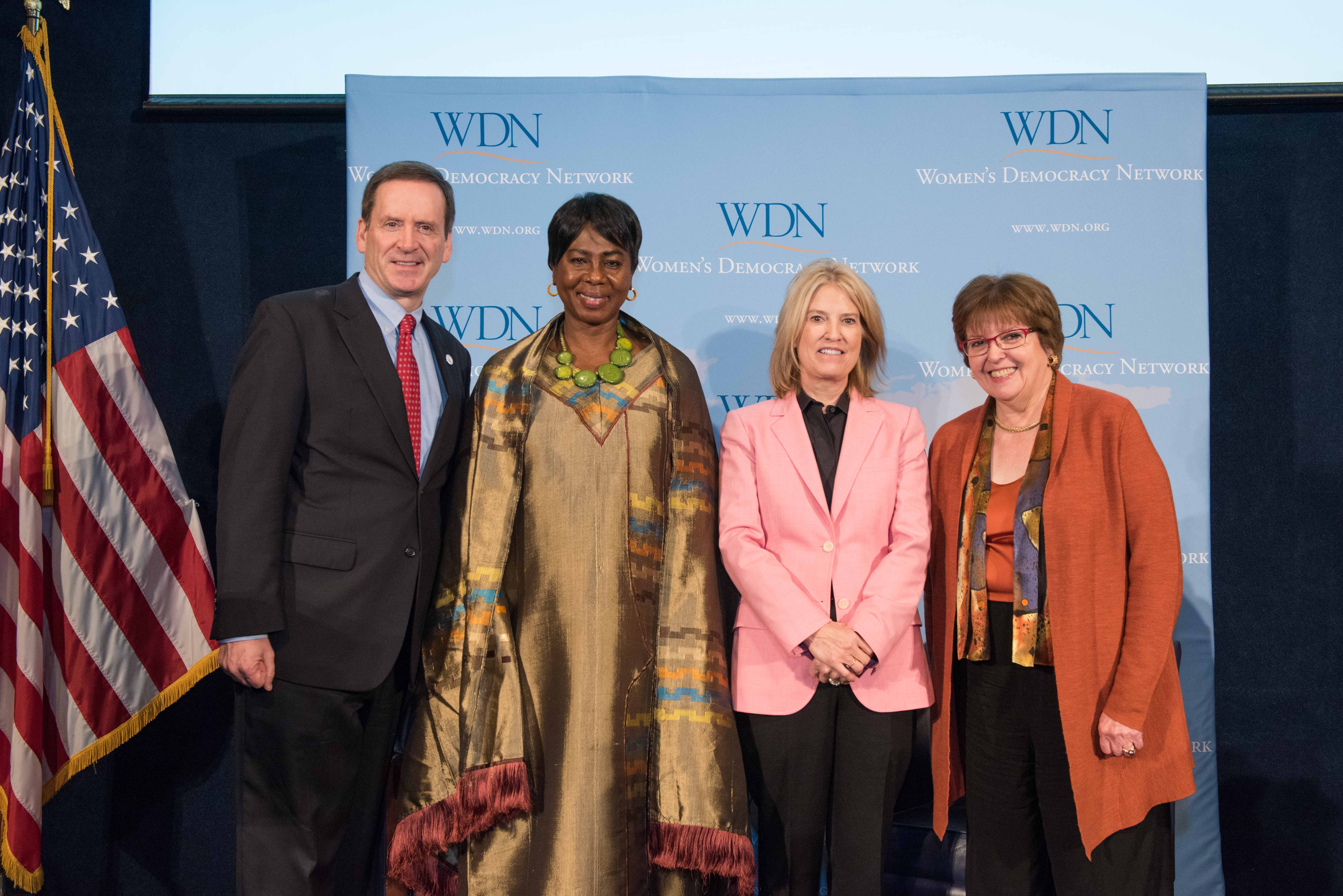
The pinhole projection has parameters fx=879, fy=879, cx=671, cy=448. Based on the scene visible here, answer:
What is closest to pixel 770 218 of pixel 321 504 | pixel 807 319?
pixel 807 319

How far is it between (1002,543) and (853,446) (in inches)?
15.8

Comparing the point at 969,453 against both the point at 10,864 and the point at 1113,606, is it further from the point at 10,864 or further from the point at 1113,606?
the point at 10,864

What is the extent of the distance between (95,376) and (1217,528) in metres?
3.92

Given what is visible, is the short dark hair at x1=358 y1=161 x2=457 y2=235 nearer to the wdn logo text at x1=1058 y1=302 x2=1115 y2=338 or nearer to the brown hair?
the brown hair

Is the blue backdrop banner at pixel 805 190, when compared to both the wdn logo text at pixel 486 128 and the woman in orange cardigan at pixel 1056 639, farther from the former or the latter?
the woman in orange cardigan at pixel 1056 639

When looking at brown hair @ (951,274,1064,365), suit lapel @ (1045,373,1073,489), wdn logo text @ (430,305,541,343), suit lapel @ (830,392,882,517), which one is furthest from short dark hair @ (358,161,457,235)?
suit lapel @ (1045,373,1073,489)

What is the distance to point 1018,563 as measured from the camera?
6.44 feet

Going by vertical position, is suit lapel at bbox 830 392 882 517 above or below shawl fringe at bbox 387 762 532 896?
above

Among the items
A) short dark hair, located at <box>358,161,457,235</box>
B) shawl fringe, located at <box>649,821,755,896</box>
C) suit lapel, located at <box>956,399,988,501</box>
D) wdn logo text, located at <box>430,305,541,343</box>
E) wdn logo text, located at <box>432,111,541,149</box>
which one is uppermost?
wdn logo text, located at <box>432,111,541,149</box>

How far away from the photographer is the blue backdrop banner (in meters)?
3.00

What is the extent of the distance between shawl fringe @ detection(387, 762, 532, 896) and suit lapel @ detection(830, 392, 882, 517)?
0.93 metres

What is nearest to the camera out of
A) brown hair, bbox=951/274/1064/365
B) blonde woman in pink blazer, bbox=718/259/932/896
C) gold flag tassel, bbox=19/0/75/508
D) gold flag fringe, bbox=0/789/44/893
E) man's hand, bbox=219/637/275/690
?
man's hand, bbox=219/637/275/690

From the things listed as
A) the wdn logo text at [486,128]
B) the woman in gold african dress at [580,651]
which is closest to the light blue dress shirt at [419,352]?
the woman in gold african dress at [580,651]

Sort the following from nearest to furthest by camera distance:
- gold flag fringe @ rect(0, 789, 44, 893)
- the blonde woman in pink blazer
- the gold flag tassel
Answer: the blonde woman in pink blazer, gold flag fringe @ rect(0, 789, 44, 893), the gold flag tassel
